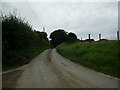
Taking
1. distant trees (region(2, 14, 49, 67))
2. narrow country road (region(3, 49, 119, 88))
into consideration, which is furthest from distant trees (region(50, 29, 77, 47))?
narrow country road (region(3, 49, 119, 88))

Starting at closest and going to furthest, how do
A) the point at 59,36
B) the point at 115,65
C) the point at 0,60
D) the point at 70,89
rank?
the point at 70,89 → the point at 115,65 → the point at 0,60 → the point at 59,36

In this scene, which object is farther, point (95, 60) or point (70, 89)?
point (95, 60)

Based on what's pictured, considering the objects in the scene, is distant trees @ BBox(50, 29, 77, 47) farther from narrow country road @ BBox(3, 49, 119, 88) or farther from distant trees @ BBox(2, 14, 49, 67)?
narrow country road @ BBox(3, 49, 119, 88)

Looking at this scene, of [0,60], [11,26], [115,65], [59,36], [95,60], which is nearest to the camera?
[115,65]

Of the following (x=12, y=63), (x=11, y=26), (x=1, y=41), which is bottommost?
(x=12, y=63)

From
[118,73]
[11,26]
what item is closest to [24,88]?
[118,73]

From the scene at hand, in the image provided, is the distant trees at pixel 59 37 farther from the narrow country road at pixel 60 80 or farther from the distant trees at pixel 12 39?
the narrow country road at pixel 60 80

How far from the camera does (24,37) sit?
28.5 metres

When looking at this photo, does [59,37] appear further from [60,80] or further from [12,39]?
[60,80]

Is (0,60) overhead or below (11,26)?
below

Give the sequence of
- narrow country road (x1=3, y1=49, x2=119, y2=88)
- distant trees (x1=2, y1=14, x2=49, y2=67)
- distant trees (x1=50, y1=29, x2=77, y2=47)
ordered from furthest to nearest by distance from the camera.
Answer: distant trees (x1=50, y1=29, x2=77, y2=47) → distant trees (x1=2, y1=14, x2=49, y2=67) → narrow country road (x1=3, y1=49, x2=119, y2=88)

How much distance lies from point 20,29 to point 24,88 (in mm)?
17740

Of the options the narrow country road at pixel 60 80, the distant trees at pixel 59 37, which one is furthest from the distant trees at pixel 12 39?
the distant trees at pixel 59 37

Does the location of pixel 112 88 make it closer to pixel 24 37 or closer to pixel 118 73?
pixel 118 73
